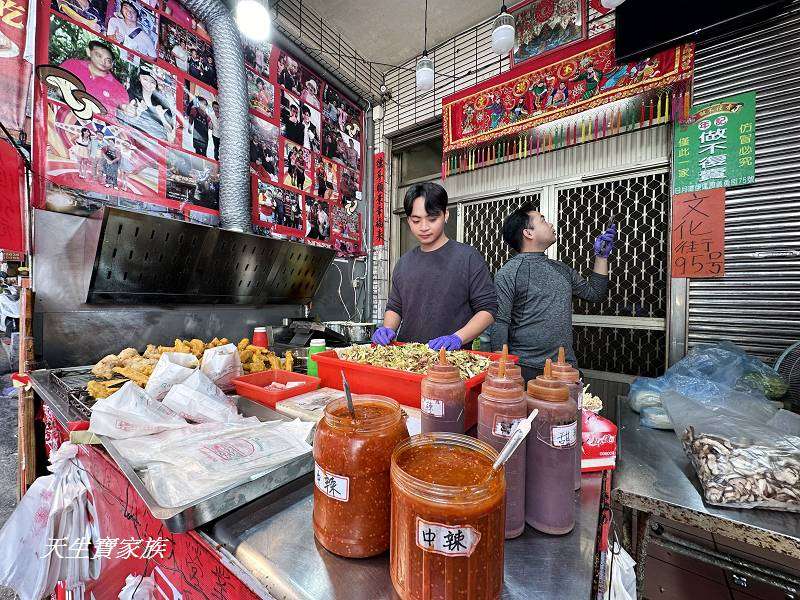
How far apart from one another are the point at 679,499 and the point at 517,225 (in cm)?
199

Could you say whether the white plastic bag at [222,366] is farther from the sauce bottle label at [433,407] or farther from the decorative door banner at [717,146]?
the decorative door banner at [717,146]

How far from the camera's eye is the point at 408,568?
53 centimetres

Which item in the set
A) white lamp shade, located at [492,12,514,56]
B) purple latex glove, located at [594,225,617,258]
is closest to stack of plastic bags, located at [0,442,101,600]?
purple latex glove, located at [594,225,617,258]

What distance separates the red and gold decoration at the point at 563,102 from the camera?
2.91 metres

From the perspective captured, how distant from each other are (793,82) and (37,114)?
5476 millimetres

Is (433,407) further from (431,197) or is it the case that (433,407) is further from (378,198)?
(378,198)

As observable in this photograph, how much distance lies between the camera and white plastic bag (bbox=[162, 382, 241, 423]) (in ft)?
4.01

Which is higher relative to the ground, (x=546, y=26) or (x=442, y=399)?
(x=546, y=26)

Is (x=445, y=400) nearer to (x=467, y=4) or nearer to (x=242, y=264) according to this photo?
(x=242, y=264)

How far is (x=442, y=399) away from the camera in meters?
0.89

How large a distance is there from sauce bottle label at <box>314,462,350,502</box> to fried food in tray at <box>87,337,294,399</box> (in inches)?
47.1

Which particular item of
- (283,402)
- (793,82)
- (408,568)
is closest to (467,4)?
(793,82)

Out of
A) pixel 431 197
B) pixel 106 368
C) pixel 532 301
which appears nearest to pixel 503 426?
pixel 431 197

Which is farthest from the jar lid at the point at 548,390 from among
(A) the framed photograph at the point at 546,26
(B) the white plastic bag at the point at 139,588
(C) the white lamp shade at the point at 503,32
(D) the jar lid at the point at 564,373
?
(A) the framed photograph at the point at 546,26
